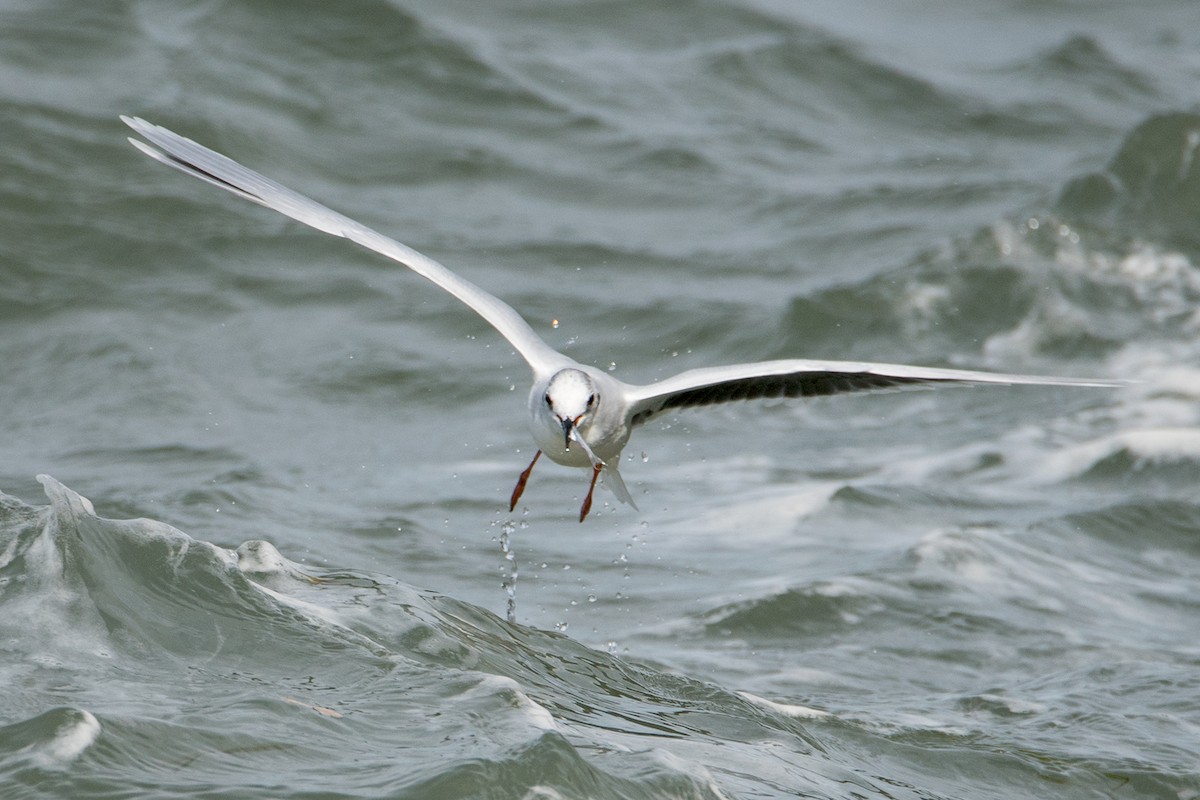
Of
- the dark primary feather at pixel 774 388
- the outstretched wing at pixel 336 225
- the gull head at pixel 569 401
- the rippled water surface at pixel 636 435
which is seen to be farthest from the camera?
the outstretched wing at pixel 336 225

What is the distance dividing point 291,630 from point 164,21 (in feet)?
39.9

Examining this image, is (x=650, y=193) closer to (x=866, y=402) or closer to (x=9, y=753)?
(x=866, y=402)

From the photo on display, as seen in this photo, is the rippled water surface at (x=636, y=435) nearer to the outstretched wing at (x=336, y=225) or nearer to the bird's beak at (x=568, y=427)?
the bird's beak at (x=568, y=427)

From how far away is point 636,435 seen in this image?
1048 centimetres

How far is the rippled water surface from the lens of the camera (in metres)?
5.12

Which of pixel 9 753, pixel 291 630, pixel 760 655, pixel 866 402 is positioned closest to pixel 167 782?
pixel 9 753

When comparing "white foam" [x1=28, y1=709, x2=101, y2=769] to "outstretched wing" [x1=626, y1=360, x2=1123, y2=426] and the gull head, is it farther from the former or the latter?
"outstretched wing" [x1=626, y1=360, x2=1123, y2=426]

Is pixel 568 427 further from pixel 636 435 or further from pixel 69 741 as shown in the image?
pixel 636 435

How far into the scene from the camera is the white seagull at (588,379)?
564cm

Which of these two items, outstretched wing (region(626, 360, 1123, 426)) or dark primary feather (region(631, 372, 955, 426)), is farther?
dark primary feather (region(631, 372, 955, 426))

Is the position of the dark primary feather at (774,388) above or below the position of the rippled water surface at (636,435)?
above

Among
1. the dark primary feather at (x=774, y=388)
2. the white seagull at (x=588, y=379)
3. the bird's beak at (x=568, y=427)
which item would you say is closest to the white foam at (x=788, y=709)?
the white seagull at (x=588, y=379)

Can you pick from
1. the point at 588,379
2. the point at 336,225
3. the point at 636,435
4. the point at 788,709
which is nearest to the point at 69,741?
the point at 588,379

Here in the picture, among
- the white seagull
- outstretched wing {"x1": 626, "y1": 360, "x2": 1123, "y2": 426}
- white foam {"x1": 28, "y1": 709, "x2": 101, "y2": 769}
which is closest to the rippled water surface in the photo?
white foam {"x1": 28, "y1": 709, "x2": 101, "y2": 769}
